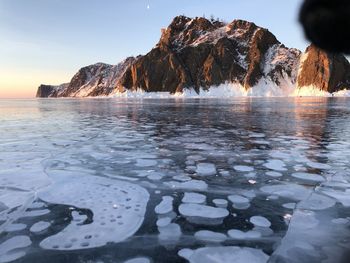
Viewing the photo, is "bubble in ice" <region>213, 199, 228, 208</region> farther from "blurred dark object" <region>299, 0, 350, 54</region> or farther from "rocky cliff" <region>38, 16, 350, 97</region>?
"rocky cliff" <region>38, 16, 350, 97</region>

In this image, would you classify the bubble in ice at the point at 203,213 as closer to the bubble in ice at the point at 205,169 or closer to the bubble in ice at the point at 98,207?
the bubble in ice at the point at 98,207

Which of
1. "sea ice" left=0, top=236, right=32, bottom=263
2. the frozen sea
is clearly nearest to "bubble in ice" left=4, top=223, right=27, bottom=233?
the frozen sea

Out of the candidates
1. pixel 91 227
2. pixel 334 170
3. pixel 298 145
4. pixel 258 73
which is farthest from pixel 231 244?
pixel 258 73

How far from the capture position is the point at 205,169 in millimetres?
6062

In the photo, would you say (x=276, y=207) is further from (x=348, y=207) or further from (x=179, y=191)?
(x=179, y=191)

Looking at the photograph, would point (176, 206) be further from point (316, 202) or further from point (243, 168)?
point (243, 168)

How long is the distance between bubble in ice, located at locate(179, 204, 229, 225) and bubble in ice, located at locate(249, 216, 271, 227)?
328 millimetres

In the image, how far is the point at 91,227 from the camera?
3.38 metres

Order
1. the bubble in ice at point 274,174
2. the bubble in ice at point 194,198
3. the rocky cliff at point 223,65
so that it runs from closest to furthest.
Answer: the bubble in ice at point 194,198 → the bubble in ice at point 274,174 → the rocky cliff at point 223,65

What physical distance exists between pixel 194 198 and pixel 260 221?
1098 mm

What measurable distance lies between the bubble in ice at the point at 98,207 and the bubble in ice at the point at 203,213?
1.77 ft

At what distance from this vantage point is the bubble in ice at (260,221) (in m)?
3.44

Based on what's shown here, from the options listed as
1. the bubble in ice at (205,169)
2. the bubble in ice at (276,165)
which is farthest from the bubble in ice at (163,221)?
the bubble in ice at (276,165)

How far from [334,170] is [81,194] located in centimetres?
460
